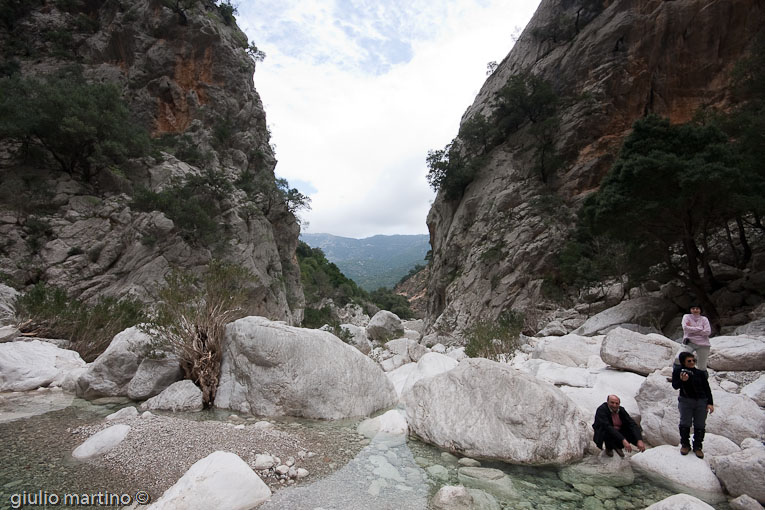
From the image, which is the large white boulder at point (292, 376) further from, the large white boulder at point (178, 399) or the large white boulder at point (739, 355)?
the large white boulder at point (739, 355)

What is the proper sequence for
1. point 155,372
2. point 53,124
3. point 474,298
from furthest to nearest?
point 474,298, point 53,124, point 155,372

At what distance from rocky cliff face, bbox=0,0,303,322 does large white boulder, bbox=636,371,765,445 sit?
2094cm

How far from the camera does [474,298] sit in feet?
88.8

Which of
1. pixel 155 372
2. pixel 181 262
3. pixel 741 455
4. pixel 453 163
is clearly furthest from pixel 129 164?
pixel 741 455

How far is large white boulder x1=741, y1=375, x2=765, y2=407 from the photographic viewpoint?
5266 millimetres

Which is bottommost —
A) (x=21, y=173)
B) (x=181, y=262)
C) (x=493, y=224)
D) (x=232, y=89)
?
(x=181, y=262)

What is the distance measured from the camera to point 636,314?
13609 millimetres

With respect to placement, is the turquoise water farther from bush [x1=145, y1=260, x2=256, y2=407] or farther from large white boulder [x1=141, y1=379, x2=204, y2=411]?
bush [x1=145, y1=260, x2=256, y2=407]

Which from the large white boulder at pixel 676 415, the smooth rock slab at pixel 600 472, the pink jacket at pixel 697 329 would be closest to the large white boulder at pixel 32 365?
the smooth rock slab at pixel 600 472

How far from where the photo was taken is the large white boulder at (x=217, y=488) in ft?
11.3

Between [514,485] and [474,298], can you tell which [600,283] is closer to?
[474,298]

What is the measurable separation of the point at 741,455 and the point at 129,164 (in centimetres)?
3202

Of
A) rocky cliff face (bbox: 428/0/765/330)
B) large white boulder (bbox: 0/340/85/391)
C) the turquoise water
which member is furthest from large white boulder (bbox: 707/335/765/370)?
rocky cliff face (bbox: 428/0/765/330)

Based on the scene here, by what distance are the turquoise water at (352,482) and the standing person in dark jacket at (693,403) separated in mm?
860
